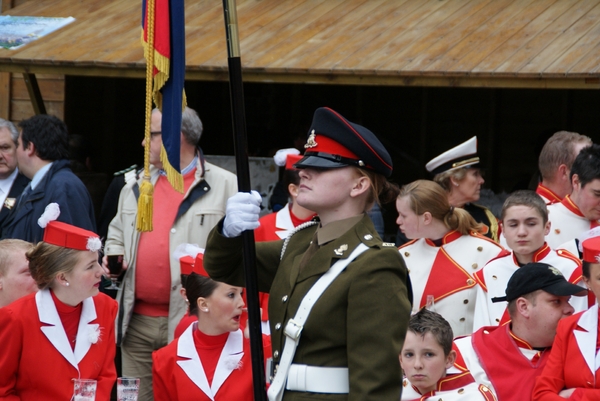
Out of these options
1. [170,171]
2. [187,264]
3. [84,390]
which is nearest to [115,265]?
[187,264]

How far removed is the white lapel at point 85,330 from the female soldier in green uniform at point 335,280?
141 cm

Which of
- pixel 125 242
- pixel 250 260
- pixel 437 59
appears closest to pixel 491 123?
pixel 437 59

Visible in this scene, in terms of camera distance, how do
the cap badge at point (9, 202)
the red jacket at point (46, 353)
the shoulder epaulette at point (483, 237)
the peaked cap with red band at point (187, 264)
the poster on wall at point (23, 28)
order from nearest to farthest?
the red jacket at point (46, 353), the peaked cap with red band at point (187, 264), the shoulder epaulette at point (483, 237), the cap badge at point (9, 202), the poster on wall at point (23, 28)

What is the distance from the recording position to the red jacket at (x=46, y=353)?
4.24m

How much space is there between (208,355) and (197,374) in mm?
113

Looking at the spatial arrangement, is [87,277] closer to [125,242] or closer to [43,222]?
[43,222]

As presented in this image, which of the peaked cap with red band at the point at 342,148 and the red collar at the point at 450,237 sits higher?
the red collar at the point at 450,237

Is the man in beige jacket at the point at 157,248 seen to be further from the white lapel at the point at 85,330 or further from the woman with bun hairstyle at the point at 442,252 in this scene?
the woman with bun hairstyle at the point at 442,252

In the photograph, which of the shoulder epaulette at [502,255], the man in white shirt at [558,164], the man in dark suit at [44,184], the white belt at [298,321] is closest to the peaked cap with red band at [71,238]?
the man in dark suit at [44,184]

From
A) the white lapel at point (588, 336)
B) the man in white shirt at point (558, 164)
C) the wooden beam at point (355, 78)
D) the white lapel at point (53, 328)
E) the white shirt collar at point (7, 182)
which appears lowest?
the white lapel at point (588, 336)

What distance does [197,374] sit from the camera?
4.56 meters

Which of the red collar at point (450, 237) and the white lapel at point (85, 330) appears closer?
the white lapel at point (85, 330)

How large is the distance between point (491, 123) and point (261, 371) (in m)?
6.36

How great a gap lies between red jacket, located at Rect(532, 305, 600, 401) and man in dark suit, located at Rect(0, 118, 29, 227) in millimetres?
3532
